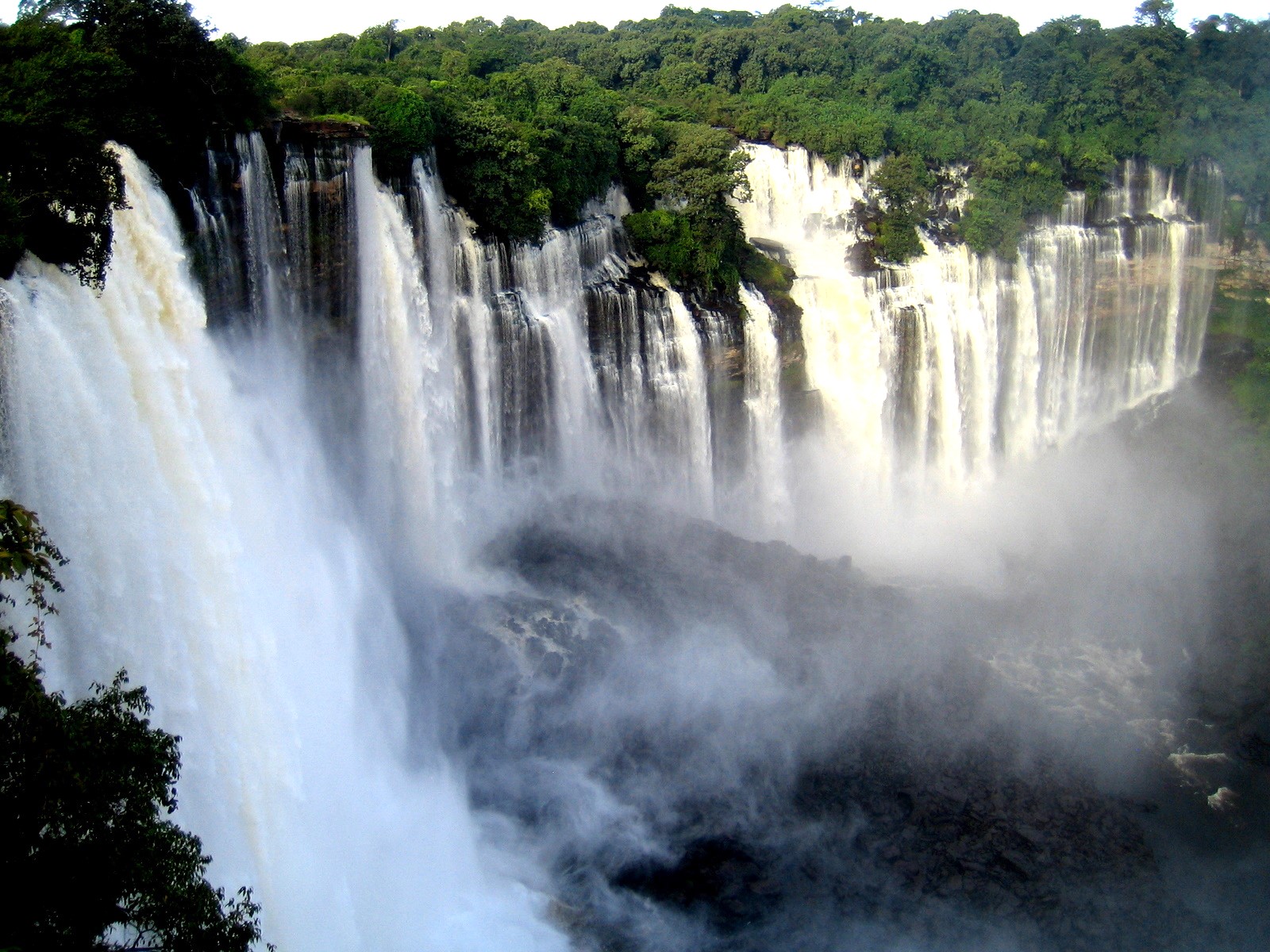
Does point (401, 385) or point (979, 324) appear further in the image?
point (979, 324)

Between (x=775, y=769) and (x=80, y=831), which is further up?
(x=80, y=831)

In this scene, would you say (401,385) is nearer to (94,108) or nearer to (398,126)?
(398,126)

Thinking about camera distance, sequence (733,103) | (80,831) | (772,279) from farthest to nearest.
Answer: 1. (733,103)
2. (772,279)
3. (80,831)

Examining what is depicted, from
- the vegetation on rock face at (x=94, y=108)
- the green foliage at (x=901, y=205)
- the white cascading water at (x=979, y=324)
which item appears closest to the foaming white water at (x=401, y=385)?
the vegetation on rock face at (x=94, y=108)

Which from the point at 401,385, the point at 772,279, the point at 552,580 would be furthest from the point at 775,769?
the point at 772,279

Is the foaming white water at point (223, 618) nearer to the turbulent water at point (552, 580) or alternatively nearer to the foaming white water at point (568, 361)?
the turbulent water at point (552, 580)

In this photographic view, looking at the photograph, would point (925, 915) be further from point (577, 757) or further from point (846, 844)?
point (577, 757)

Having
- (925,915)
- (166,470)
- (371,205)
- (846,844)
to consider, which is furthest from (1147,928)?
(371,205)
